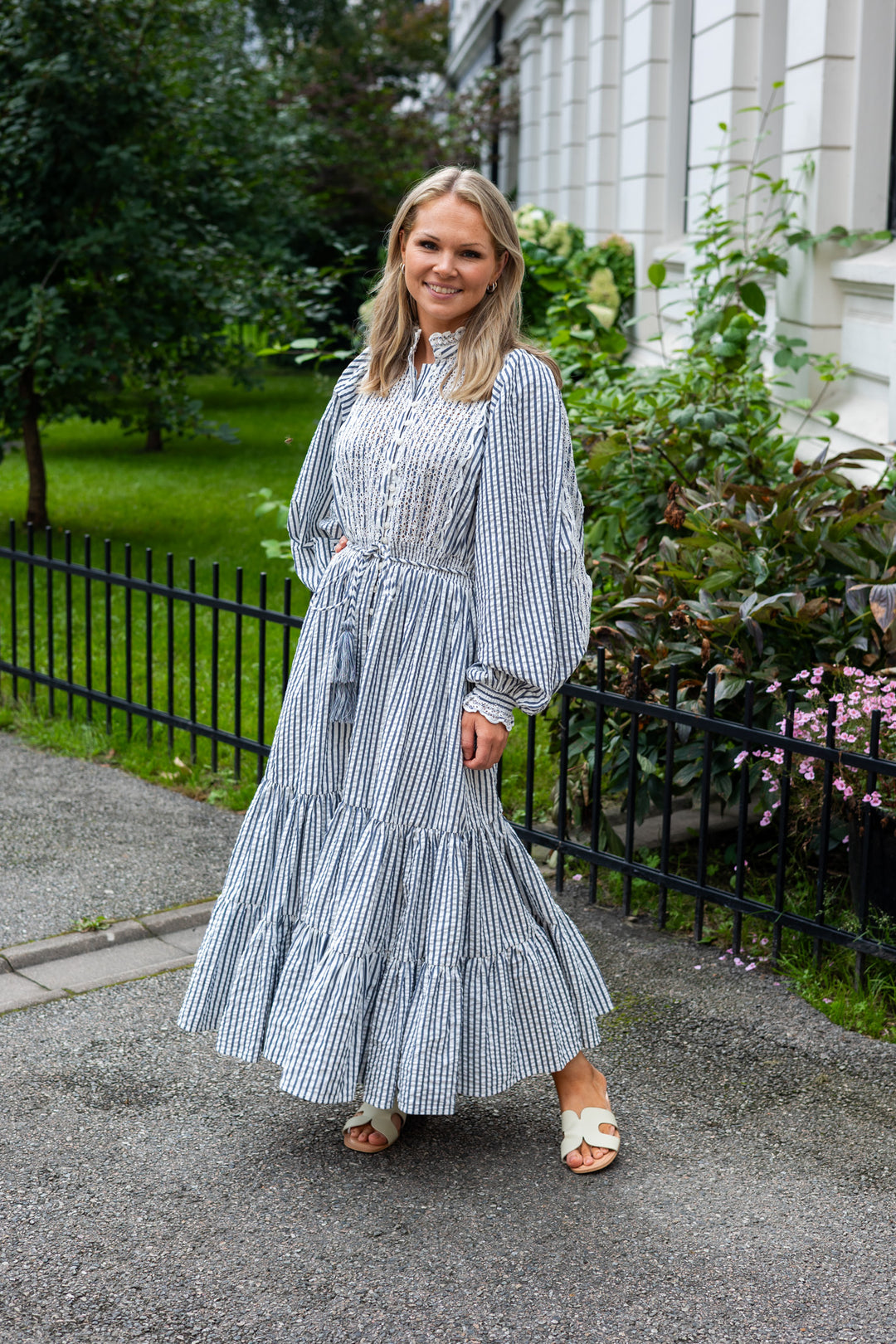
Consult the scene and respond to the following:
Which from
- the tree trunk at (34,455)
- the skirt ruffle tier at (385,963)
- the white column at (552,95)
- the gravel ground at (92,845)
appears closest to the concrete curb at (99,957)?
the gravel ground at (92,845)

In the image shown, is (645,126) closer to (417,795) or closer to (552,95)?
(552,95)

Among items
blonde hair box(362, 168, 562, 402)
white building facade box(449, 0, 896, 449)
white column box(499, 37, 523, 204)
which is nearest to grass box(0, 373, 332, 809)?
blonde hair box(362, 168, 562, 402)

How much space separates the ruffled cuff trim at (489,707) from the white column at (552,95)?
13437mm

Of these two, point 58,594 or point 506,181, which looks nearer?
point 58,594

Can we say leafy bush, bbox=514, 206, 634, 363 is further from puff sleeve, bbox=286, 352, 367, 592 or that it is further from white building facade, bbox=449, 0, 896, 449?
puff sleeve, bbox=286, 352, 367, 592

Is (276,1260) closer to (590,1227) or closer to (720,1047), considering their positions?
(590,1227)

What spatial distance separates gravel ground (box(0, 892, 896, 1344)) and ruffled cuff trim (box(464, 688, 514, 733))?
3.14 feet

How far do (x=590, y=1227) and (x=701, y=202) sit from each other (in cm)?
737

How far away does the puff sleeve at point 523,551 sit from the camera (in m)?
2.64

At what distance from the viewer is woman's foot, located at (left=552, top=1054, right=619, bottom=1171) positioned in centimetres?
286

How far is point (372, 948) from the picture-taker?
275cm

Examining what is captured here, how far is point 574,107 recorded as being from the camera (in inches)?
547

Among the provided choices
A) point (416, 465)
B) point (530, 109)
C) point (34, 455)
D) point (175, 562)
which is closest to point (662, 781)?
point (416, 465)

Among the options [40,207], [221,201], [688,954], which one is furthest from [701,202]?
[688,954]
